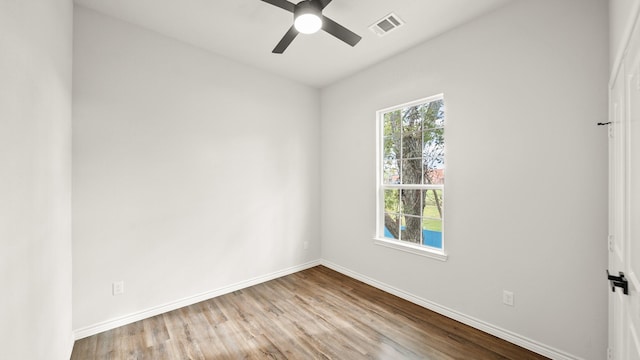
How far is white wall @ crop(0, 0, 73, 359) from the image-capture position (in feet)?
2.87

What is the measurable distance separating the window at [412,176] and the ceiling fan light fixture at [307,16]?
148 cm

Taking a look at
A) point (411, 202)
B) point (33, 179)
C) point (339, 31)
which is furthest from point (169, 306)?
point (339, 31)

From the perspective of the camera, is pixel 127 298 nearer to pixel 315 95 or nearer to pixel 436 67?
pixel 315 95

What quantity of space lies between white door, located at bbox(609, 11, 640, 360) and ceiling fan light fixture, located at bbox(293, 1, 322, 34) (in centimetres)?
168

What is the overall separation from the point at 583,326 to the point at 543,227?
714mm

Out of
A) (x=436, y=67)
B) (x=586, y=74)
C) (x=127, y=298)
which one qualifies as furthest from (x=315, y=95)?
(x=127, y=298)

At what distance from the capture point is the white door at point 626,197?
0.99 m

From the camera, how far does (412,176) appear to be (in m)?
3.02

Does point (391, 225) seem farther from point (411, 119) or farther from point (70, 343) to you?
point (70, 343)

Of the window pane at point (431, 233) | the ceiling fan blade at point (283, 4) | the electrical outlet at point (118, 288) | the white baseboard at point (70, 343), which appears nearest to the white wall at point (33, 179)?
the white baseboard at point (70, 343)

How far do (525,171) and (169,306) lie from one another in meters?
3.57

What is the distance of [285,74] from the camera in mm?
3590

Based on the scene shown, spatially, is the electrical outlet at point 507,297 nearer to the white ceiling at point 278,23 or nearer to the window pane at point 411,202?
the window pane at point 411,202

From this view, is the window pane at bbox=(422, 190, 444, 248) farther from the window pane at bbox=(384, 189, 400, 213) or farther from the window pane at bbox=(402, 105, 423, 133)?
the window pane at bbox=(402, 105, 423, 133)
